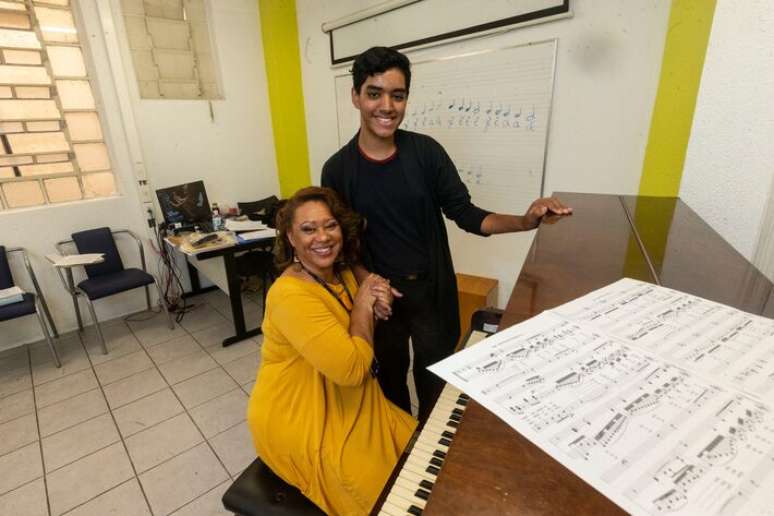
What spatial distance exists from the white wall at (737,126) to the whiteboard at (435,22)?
3.85ft

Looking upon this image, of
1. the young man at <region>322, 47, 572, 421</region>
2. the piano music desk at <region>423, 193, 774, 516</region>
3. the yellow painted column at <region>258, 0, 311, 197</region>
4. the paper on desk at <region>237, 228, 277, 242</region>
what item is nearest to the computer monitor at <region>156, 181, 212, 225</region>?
the paper on desk at <region>237, 228, 277, 242</region>

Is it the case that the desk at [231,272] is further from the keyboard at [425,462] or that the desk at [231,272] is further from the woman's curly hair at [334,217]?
the keyboard at [425,462]

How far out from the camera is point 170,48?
11.0ft

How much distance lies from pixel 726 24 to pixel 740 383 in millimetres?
1191

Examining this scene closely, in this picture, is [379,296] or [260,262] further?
[260,262]

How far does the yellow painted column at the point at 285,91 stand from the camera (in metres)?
3.66

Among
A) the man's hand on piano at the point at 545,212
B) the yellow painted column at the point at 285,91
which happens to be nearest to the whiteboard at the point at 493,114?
the man's hand on piano at the point at 545,212

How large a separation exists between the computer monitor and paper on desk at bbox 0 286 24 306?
1.10 m

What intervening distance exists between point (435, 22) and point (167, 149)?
257 centimetres

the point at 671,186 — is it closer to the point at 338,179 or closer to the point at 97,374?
the point at 338,179

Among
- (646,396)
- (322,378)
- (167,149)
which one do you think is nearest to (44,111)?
(167,149)

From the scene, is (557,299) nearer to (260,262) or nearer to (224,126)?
(260,262)

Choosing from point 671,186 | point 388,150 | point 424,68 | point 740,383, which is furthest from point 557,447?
point 424,68

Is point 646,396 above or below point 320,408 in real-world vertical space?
above
